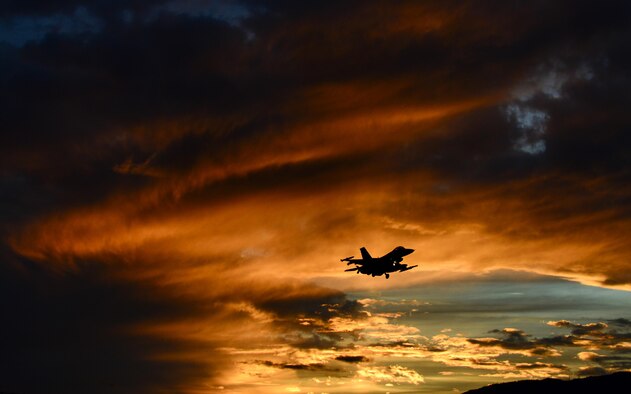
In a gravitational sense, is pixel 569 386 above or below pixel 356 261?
below

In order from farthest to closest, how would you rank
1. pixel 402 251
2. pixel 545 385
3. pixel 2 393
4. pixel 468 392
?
pixel 2 393 < pixel 468 392 < pixel 545 385 < pixel 402 251

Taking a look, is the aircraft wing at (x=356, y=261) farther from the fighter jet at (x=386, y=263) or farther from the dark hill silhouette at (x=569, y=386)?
the dark hill silhouette at (x=569, y=386)

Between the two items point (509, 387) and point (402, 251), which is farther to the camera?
point (509, 387)

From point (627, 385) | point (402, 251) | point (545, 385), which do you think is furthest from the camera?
point (545, 385)

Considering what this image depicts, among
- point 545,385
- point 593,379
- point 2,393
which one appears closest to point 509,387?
point 545,385

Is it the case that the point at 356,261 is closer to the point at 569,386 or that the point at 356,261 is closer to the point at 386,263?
the point at 386,263

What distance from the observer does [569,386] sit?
125125mm

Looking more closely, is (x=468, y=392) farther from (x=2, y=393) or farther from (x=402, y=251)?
(x=2, y=393)

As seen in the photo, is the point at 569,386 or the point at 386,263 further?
the point at 569,386

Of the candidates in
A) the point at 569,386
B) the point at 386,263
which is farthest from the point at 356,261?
the point at 569,386

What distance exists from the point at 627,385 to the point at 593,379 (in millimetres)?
7002

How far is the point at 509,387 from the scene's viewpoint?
433 feet

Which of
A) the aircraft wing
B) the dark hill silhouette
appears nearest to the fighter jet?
the aircraft wing

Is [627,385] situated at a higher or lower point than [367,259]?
lower
